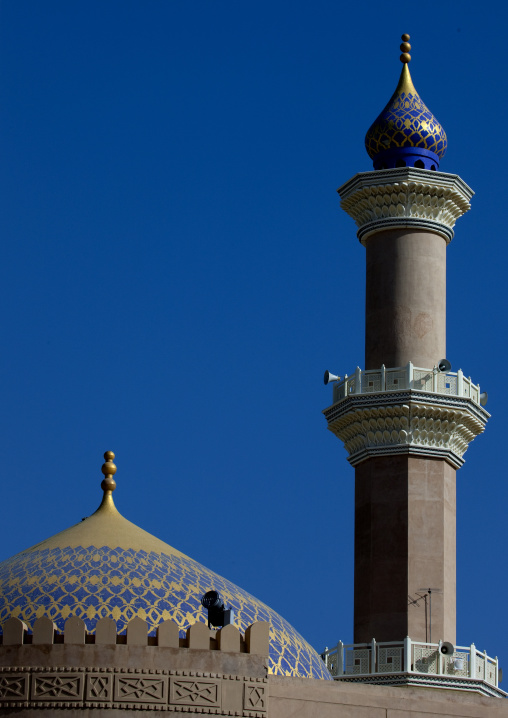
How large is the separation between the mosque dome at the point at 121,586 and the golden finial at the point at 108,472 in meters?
0.45

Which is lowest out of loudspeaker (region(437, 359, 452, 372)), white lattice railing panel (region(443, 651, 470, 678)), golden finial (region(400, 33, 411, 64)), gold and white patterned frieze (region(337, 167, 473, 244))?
white lattice railing panel (region(443, 651, 470, 678))

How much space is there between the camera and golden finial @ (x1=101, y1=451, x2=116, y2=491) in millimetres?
19141

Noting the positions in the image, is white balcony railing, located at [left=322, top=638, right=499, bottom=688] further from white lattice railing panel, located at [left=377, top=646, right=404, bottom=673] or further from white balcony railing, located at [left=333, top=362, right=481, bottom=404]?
white balcony railing, located at [left=333, top=362, right=481, bottom=404]

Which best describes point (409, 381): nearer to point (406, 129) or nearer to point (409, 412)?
point (409, 412)

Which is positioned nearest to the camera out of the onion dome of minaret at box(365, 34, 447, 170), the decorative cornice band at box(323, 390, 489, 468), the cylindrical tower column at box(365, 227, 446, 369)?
the decorative cornice band at box(323, 390, 489, 468)

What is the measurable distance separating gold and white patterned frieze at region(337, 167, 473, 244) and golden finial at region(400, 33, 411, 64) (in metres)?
2.64

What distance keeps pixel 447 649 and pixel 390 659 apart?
74cm

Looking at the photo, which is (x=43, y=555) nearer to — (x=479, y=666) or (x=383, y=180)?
(x=479, y=666)

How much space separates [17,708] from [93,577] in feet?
6.61

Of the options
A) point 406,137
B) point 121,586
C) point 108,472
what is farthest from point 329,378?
point 121,586

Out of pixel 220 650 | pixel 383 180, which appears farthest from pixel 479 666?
pixel 220 650

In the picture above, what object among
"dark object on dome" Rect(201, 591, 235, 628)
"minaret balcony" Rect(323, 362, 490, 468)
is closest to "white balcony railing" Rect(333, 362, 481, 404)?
"minaret balcony" Rect(323, 362, 490, 468)

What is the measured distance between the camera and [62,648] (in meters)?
15.6

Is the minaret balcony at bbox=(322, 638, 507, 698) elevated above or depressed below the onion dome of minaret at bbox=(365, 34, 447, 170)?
below
